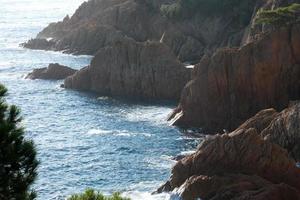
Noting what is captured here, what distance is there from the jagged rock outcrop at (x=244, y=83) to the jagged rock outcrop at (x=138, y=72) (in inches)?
570

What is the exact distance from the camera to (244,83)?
73.8 meters

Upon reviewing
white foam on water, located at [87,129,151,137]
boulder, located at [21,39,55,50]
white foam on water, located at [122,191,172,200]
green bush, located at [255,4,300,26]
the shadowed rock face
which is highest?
green bush, located at [255,4,300,26]

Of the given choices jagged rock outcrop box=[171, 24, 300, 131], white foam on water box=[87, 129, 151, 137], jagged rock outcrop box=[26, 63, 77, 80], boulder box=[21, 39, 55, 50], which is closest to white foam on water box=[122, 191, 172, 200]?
white foam on water box=[87, 129, 151, 137]

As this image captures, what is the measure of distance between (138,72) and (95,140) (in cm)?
2330

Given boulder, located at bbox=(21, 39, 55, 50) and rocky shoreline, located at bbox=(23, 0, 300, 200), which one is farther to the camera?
boulder, located at bbox=(21, 39, 55, 50)

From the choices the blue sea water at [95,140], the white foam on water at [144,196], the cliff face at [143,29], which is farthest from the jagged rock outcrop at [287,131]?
the cliff face at [143,29]

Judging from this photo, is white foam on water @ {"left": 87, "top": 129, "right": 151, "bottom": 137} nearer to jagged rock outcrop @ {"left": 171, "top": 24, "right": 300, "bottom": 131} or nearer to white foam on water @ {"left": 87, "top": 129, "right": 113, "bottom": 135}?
white foam on water @ {"left": 87, "top": 129, "right": 113, "bottom": 135}

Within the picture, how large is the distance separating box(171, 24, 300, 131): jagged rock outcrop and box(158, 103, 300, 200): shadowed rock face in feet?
74.4

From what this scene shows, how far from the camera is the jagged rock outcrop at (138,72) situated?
90.7 m

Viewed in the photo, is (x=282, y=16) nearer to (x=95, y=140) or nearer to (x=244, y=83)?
(x=244, y=83)

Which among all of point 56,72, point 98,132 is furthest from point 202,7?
point 98,132

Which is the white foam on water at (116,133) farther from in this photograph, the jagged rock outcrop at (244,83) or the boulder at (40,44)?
the boulder at (40,44)

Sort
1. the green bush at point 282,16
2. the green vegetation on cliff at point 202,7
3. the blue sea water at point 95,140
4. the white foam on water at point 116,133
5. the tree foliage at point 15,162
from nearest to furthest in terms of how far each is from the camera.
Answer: the tree foliage at point 15,162
the blue sea water at point 95,140
the white foam on water at point 116,133
the green bush at point 282,16
the green vegetation on cliff at point 202,7

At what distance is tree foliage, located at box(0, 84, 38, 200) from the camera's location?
2255 cm
